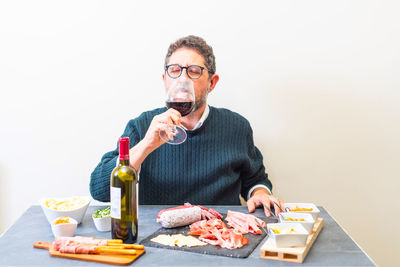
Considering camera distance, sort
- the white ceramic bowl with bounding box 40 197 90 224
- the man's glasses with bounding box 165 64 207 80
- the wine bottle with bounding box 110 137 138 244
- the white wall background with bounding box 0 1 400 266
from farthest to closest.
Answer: the white wall background with bounding box 0 1 400 266
the man's glasses with bounding box 165 64 207 80
the white ceramic bowl with bounding box 40 197 90 224
the wine bottle with bounding box 110 137 138 244

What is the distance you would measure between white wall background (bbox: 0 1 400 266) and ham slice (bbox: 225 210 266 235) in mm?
932

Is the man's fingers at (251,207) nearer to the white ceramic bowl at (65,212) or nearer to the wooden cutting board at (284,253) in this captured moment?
the wooden cutting board at (284,253)

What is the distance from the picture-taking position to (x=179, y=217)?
1514mm

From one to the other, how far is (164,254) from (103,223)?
330 millimetres

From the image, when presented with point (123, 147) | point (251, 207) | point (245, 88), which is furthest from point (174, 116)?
point (245, 88)

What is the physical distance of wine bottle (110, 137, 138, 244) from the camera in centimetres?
130

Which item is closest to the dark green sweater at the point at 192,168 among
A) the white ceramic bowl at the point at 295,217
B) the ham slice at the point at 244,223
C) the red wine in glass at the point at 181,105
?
the ham slice at the point at 244,223

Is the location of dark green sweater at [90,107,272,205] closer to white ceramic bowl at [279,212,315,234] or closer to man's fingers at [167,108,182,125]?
man's fingers at [167,108,182,125]

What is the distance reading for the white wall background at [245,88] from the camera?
2.42m

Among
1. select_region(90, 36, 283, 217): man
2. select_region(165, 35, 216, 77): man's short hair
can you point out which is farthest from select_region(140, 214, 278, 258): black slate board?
select_region(165, 35, 216, 77): man's short hair

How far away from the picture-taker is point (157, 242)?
1361mm

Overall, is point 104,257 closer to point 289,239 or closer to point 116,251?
point 116,251

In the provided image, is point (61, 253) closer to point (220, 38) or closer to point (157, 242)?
point (157, 242)

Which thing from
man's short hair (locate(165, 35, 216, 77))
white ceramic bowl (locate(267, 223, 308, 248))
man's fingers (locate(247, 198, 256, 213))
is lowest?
man's fingers (locate(247, 198, 256, 213))
